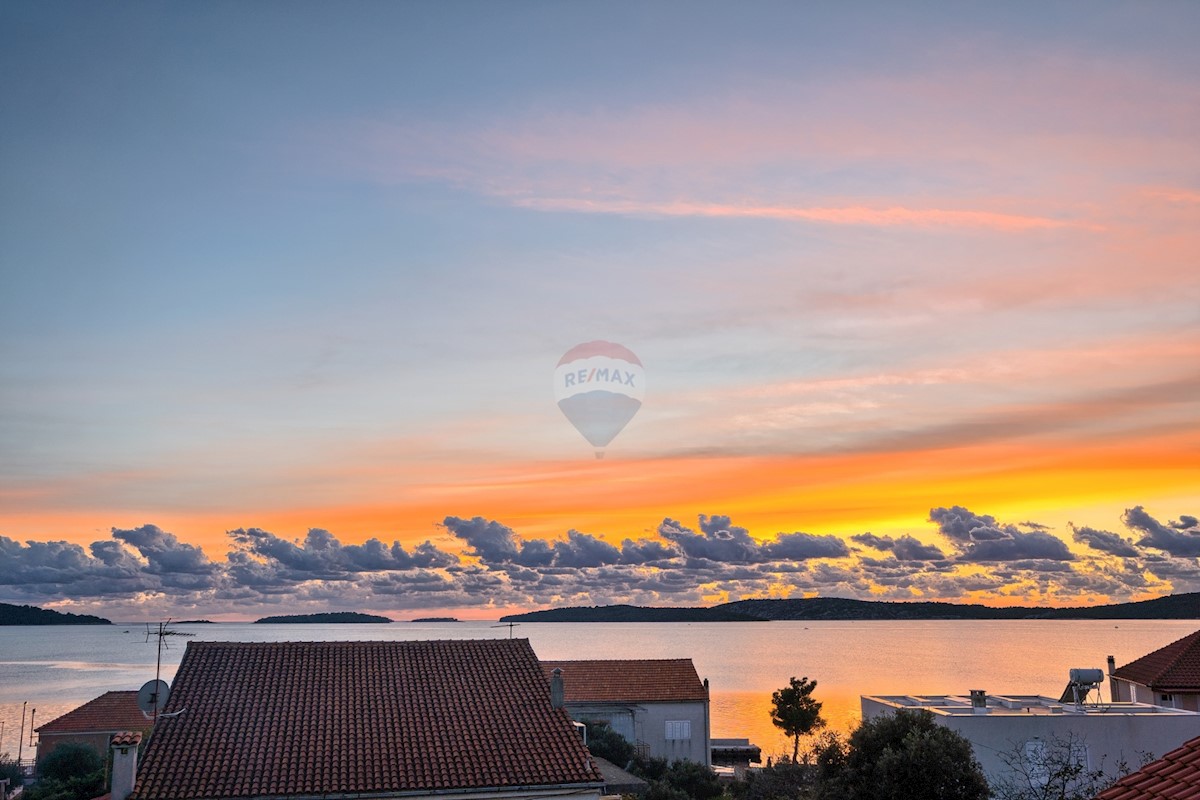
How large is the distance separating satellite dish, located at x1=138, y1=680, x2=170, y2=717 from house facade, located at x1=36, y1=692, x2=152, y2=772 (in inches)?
1179

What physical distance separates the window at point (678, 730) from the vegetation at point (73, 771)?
2548cm

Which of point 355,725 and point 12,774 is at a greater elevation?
point 355,725

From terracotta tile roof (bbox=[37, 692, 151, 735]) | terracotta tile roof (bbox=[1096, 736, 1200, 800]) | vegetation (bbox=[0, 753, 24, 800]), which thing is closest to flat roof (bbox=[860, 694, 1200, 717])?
terracotta tile roof (bbox=[1096, 736, 1200, 800])

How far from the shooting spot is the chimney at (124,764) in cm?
2300

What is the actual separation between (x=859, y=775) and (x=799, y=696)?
132ft

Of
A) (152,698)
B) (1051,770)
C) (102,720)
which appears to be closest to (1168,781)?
(1051,770)

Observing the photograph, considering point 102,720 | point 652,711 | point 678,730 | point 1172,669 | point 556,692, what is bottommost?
point 678,730

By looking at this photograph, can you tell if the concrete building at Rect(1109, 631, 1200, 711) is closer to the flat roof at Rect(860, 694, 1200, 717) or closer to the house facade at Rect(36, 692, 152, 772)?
the flat roof at Rect(860, 694, 1200, 717)

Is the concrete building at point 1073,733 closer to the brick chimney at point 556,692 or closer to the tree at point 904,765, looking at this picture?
the tree at point 904,765

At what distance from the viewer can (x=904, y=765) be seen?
23203 mm

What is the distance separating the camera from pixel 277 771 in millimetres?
24141

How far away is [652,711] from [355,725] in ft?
87.9

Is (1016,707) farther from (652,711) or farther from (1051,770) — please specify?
(652,711)

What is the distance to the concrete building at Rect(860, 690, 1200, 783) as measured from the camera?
27844mm
